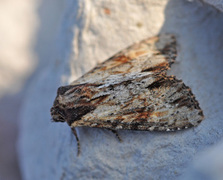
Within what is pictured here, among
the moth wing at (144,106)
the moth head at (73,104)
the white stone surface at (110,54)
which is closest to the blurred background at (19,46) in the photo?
the white stone surface at (110,54)

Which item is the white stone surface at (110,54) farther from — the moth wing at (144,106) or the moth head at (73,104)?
the moth head at (73,104)

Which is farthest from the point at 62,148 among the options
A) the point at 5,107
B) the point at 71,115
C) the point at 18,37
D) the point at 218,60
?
the point at 18,37

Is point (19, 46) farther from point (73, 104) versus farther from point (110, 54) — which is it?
point (73, 104)

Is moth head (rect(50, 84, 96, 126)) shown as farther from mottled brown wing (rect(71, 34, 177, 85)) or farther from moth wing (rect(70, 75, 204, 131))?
mottled brown wing (rect(71, 34, 177, 85))

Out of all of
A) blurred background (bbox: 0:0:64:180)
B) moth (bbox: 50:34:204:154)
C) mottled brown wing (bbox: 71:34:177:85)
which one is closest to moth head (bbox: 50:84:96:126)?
moth (bbox: 50:34:204:154)

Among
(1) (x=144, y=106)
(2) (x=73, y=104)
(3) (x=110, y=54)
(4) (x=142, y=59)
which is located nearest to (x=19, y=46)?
(3) (x=110, y=54)

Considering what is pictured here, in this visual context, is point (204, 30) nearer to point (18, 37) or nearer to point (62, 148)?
point (62, 148)
